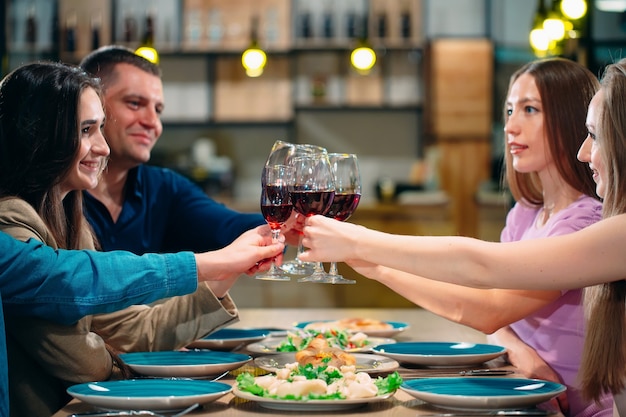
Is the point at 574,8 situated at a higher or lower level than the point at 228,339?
higher

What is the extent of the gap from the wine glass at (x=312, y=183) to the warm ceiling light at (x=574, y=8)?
299 centimetres

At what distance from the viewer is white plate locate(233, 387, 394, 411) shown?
1482mm

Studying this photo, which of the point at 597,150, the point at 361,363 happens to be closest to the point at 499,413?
the point at 361,363

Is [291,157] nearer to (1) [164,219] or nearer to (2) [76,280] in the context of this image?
(2) [76,280]

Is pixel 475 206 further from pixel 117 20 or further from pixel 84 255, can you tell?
pixel 84 255

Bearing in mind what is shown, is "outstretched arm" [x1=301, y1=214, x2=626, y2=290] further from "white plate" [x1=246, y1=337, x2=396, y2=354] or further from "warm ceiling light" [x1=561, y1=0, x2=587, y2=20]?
"warm ceiling light" [x1=561, y1=0, x2=587, y2=20]

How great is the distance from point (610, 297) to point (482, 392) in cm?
33

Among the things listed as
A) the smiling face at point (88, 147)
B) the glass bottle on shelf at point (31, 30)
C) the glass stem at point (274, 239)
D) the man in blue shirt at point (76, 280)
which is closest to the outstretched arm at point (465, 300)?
the glass stem at point (274, 239)

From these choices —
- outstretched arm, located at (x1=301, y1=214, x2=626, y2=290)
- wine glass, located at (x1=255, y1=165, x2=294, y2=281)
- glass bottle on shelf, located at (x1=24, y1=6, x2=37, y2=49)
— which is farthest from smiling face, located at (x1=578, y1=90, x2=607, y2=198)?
glass bottle on shelf, located at (x1=24, y1=6, x2=37, y2=49)

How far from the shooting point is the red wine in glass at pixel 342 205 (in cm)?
200

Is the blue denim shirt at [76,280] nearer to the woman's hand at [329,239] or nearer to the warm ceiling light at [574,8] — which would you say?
the woman's hand at [329,239]

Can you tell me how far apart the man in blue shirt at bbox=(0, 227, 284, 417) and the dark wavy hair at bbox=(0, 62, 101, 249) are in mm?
252

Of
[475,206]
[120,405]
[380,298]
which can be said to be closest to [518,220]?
[120,405]

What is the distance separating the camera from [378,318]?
2.98 metres
